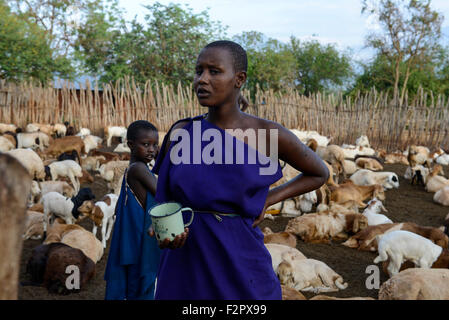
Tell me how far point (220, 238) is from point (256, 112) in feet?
48.0

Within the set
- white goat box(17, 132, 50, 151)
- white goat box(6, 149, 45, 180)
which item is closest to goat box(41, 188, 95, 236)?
white goat box(6, 149, 45, 180)

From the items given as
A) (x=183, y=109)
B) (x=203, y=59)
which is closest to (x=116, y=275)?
(x=203, y=59)

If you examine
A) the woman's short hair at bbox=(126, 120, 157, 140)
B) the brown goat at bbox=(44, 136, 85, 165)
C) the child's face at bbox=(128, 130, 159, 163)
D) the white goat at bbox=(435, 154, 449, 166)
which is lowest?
the white goat at bbox=(435, 154, 449, 166)

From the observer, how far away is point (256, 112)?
16.2 meters

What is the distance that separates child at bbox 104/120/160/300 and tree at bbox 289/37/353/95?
38001mm

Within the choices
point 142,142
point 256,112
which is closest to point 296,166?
point 142,142

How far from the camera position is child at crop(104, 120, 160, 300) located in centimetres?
301

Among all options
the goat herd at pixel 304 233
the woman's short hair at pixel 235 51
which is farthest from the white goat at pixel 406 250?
the woman's short hair at pixel 235 51

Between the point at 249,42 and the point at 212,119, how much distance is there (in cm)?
4182

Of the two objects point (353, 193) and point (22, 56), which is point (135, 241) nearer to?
point (353, 193)

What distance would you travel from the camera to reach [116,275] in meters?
3.04

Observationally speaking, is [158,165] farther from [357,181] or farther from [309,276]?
[357,181]

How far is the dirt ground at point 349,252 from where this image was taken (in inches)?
175

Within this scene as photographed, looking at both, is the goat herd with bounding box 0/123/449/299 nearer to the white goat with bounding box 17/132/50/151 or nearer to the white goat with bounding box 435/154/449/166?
the white goat with bounding box 17/132/50/151
